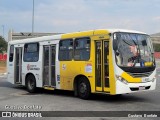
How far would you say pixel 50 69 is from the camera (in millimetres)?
15656

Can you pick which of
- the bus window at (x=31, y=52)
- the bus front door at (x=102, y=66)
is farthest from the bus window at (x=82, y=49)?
the bus window at (x=31, y=52)

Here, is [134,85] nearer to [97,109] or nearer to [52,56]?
[97,109]

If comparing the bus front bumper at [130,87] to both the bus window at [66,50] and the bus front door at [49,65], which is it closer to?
the bus window at [66,50]

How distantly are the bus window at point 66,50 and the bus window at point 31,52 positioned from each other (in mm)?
1967

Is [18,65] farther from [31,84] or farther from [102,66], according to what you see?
[102,66]

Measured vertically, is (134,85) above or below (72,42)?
below

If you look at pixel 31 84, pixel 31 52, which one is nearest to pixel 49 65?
pixel 31 52

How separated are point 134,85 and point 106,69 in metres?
1.15

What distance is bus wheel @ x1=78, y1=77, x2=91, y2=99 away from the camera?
13477 mm

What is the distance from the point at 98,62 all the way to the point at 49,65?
133 inches

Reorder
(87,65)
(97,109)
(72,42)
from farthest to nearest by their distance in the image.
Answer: (72,42) → (87,65) → (97,109)

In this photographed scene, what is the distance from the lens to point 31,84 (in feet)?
56.3

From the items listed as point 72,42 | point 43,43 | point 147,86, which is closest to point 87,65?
point 72,42

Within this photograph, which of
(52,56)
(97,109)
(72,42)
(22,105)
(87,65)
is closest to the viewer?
(97,109)
